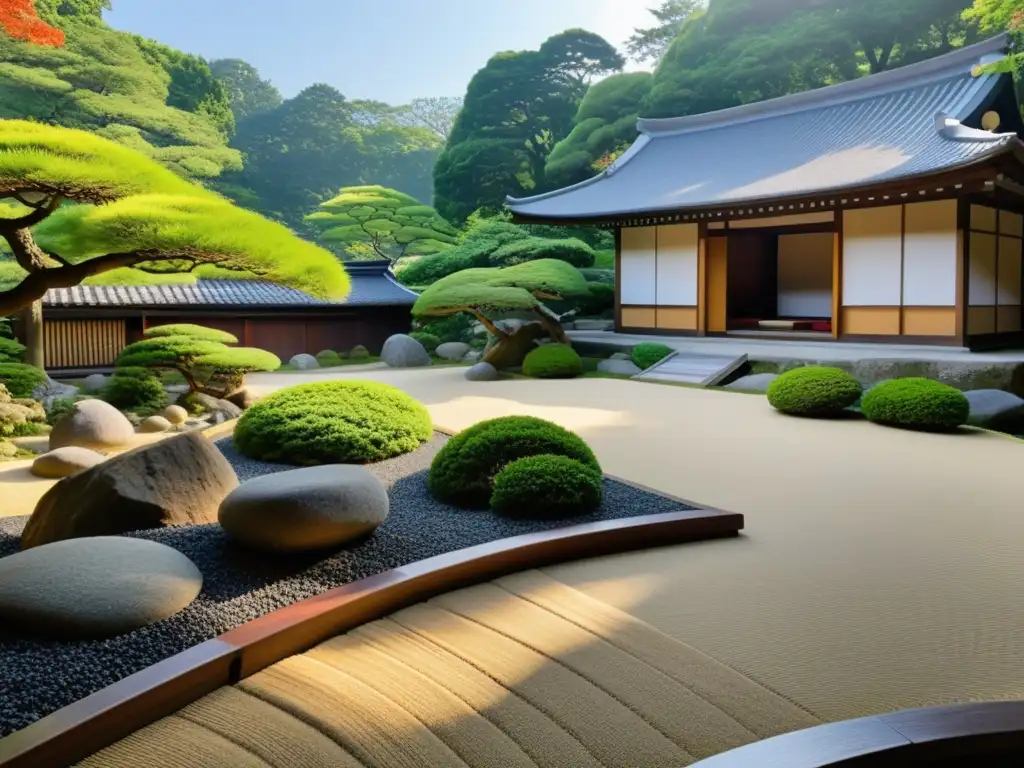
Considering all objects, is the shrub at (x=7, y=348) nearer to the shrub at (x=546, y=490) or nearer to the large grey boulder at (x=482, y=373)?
the large grey boulder at (x=482, y=373)

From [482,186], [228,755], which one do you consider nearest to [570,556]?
[228,755]

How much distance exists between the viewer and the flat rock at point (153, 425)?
1020 centimetres

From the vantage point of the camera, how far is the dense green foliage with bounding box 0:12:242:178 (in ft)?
66.1

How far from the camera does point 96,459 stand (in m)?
7.53

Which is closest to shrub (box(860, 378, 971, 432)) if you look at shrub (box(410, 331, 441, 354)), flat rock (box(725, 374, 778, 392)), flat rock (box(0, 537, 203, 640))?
flat rock (box(725, 374, 778, 392))

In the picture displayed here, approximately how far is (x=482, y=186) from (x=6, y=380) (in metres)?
20.3

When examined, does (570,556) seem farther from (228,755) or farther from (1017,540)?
(1017,540)

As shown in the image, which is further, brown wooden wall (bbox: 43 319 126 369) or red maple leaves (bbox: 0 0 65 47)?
brown wooden wall (bbox: 43 319 126 369)

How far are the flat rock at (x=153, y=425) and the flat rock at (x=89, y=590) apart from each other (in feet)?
24.3

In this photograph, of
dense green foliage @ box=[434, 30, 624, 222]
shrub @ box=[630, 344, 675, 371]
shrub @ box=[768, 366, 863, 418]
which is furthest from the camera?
dense green foliage @ box=[434, 30, 624, 222]

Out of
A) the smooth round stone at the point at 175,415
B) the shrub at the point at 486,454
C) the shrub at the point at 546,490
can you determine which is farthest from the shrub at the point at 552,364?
the shrub at the point at 546,490

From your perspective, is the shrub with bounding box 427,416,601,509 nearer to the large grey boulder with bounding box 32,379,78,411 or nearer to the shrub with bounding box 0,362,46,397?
the shrub with bounding box 0,362,46,397

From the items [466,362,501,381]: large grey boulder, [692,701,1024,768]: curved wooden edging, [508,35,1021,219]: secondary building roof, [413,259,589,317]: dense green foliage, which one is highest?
[508,35,1021,219]: secondary building roof

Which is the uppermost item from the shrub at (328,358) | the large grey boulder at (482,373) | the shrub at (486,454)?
the shrub at (328,358)
